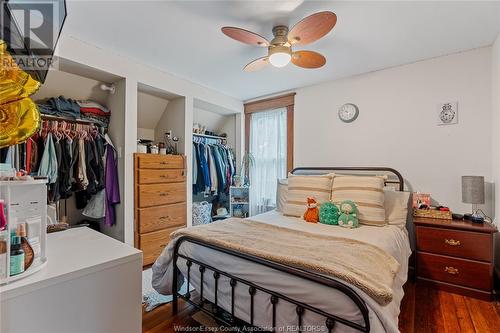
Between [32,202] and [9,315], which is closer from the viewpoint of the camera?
[9,315]

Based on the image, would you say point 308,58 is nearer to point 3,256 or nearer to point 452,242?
point 452,242

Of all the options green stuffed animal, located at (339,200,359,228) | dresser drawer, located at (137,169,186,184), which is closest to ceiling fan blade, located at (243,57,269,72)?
green stuffed animal, located at (339,200,359,228)

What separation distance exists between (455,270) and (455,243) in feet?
0.80

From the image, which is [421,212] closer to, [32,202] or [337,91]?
[337,91]

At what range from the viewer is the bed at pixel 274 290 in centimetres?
105

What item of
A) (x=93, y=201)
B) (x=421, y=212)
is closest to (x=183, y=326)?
(x=93, y=201)

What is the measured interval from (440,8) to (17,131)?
8.90 feet

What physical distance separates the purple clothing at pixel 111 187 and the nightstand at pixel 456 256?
3.18 m

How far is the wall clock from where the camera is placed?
10.2 ft

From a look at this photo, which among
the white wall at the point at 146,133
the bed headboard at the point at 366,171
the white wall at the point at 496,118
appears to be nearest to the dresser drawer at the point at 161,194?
the white wall at the point at 146,133

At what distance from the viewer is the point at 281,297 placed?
4.00ft

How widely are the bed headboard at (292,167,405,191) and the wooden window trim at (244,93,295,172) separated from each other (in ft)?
1.02

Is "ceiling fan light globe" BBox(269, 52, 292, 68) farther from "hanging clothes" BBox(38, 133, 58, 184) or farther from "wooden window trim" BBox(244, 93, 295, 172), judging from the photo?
"hanging clothes" BBox(38, 133, 58, 184)

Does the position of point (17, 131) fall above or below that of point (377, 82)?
below
